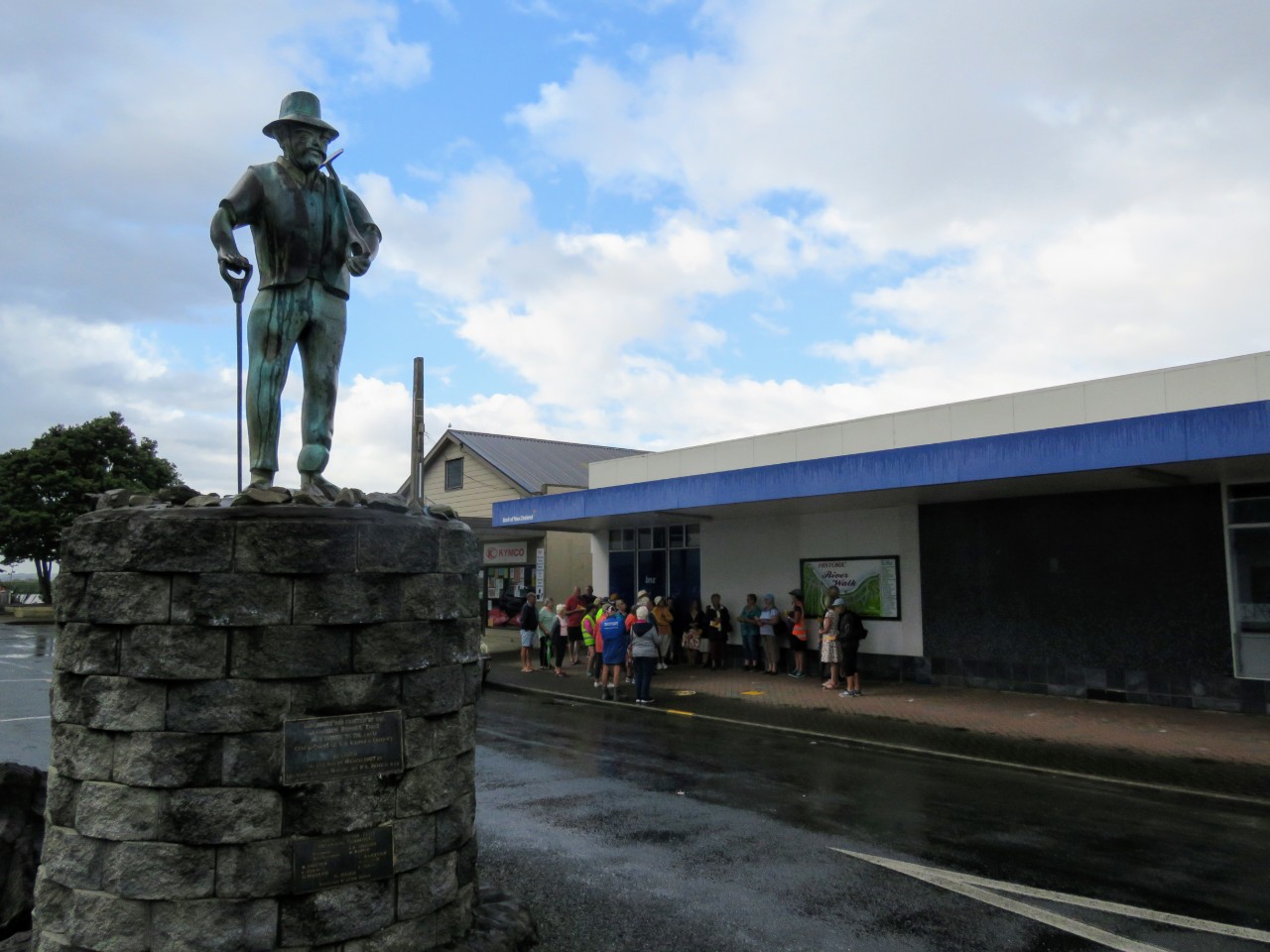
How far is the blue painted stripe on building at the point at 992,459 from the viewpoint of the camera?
10445mm

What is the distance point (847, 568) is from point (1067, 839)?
406 inches

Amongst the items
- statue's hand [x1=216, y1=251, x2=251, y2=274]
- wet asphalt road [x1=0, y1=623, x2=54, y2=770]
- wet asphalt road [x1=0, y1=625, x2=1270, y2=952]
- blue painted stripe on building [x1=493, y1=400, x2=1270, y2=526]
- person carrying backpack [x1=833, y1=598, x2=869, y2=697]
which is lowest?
wet asphalt road [x1=0, y1=625, x2=1270, y2=952]

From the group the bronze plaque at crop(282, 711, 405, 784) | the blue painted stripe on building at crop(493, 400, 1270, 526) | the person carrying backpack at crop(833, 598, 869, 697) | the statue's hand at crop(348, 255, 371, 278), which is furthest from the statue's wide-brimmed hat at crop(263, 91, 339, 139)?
the person carrying backpack at crop(833, 598, 869, 697)

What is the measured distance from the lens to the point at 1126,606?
44.0 ft

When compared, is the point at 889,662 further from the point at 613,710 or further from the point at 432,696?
the point at 432,696

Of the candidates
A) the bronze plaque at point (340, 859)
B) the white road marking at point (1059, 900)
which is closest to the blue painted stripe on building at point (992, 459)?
the white road marking at point (1059, 900)

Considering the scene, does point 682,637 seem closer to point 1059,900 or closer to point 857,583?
point 857,583

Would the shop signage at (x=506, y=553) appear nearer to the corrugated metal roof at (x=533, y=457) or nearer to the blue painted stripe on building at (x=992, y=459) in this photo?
the corrugated metal roof at (x=533, y=457)

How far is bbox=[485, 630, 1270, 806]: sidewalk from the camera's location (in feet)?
31.1

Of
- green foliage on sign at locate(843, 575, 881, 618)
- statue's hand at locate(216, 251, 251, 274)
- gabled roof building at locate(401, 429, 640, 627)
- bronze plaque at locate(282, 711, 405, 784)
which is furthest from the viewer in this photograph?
gabled roof building at locate(401, 429, 640, 627)

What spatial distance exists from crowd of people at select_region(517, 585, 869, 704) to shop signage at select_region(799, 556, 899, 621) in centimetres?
22

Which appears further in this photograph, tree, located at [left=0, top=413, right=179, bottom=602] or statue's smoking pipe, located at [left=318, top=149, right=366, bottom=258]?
tree, located at [left=0, top=413, right=179, bottom=602]

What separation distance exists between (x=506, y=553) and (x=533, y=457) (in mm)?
4777

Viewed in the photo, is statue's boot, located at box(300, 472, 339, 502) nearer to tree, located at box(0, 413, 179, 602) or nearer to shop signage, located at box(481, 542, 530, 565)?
shop signage, located at box(481, 542, 530, 565)
